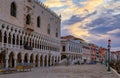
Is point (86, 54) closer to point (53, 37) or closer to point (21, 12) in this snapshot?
point (53, 37)

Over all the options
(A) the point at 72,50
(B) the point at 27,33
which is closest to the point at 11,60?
(B) the point at 27,33

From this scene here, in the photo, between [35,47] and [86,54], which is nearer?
[35,47]

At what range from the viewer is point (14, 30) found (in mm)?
45219

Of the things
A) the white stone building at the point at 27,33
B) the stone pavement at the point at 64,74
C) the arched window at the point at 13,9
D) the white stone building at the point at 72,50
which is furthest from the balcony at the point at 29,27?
the white stone building at the point at 72,50

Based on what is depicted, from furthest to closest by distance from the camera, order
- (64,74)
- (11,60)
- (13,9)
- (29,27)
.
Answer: (29,27), (13,9), (11,60), (64,74)

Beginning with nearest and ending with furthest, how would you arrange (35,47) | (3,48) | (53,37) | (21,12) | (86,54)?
(3,48)
(21,12)
(35,47)
(53,37)
(86,54)

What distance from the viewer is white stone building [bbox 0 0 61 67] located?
41.8 m

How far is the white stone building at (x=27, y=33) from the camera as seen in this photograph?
41.8 meters

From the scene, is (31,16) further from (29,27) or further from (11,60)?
(11,60)

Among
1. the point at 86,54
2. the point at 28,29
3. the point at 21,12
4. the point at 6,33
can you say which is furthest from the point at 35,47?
the point at 86,54

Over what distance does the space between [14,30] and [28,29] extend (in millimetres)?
6601

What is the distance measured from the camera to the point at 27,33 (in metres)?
51.7

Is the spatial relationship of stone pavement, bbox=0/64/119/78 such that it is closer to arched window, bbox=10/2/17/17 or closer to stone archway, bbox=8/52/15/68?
stone archway, bbox=8/52/15/68

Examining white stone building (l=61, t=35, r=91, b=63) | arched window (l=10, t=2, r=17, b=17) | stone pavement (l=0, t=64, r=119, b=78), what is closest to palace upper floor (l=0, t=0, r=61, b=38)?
arched window (l=10, t=2, r=17, b=17)
